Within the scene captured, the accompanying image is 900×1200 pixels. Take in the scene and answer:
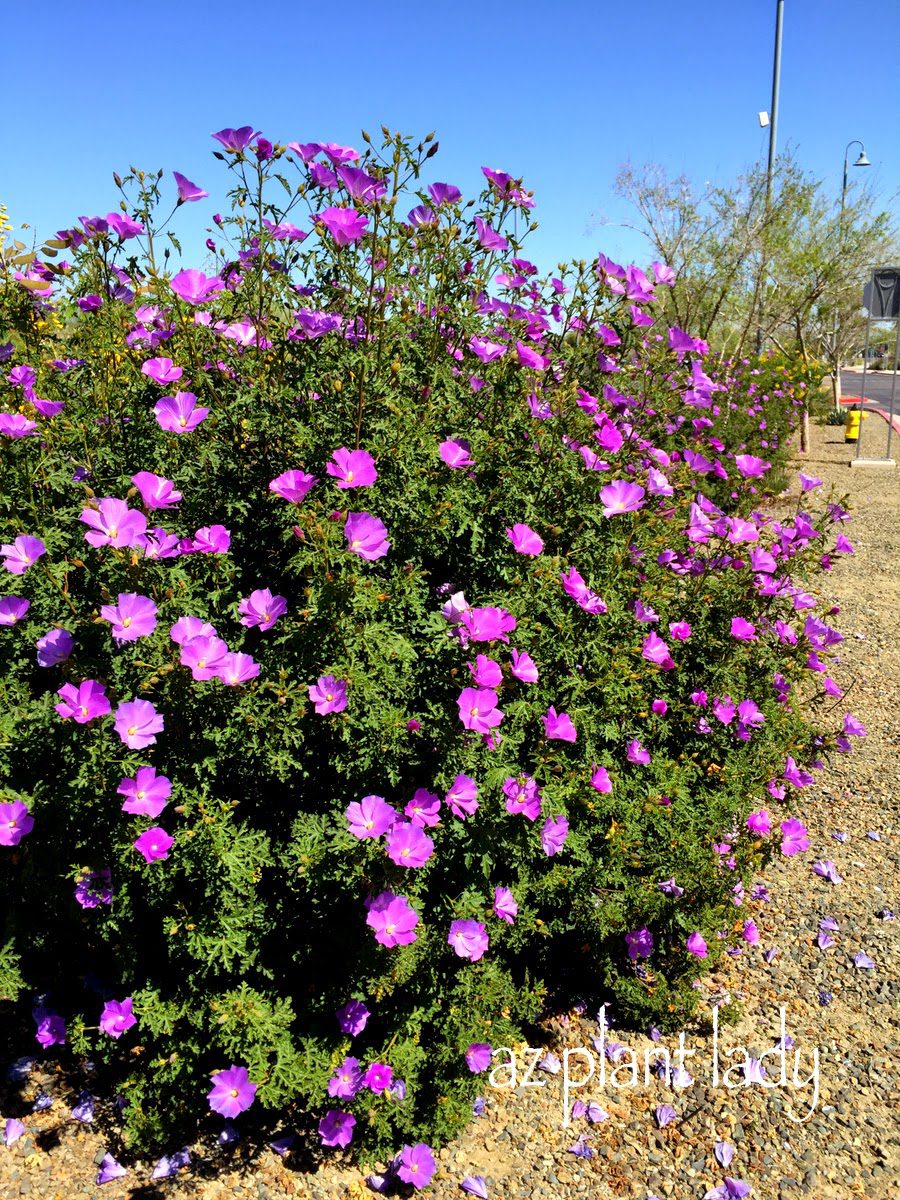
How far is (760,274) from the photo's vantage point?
15.3 meters

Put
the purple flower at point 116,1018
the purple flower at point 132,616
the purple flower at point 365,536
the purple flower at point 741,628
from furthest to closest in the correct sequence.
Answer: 1. the purple flower at point 741,628
2. the purple flower at point 116,1018
3. the purple flower at point 365,536
4. the purple flower at point 132,616

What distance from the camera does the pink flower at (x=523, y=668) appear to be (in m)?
1.88

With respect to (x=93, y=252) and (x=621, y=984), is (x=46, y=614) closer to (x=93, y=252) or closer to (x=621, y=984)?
(x=93, y=252)

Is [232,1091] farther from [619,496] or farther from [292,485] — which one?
[619,496]

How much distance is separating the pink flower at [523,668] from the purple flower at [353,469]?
1.57 ft

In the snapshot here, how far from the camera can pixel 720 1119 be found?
229 cm

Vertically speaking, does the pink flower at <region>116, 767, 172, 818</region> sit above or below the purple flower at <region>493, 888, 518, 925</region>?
above

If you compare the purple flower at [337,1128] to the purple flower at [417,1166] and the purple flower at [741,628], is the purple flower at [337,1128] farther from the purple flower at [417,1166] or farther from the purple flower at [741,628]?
the purple flower at [741,628]

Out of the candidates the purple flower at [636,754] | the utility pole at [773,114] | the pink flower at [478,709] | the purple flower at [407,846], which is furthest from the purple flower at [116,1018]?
the utility pole at [773,114]

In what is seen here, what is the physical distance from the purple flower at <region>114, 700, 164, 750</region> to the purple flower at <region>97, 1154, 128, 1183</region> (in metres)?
1.05

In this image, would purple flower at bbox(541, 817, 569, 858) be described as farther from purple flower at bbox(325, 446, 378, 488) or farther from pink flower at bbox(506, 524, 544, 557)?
purple flower at bbox(325, 446, 378, 488)

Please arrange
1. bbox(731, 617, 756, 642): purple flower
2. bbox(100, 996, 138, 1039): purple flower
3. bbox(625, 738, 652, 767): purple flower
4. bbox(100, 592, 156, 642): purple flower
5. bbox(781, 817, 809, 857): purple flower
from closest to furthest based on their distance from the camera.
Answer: bbox(100, 592, 156, 642): purple flower
bbox(100, 996, 138, 1039): purple flower
bbox(625, 738, 652, 767): purple flower
bbox(731, 617, 756, 642): purple flower
bbox(781, 817, 809, 857): purple flower

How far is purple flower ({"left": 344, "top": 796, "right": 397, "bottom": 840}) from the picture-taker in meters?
1.74

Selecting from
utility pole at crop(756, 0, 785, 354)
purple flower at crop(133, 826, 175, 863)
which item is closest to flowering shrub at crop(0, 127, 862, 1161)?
purple flower at crop(133, 826, 175, 863)
